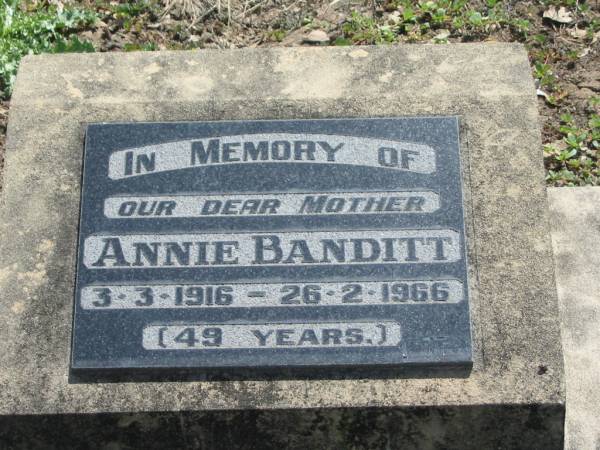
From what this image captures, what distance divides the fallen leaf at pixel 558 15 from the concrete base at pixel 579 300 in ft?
4.55

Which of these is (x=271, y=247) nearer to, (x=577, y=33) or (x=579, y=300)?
(x=579, y=300)

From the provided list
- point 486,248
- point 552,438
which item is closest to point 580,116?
point 486,248

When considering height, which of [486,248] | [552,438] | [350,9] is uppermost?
[350,9]

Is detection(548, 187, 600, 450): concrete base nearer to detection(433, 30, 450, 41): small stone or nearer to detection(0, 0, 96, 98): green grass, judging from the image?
detection(433, 30, 450, 41): small stone

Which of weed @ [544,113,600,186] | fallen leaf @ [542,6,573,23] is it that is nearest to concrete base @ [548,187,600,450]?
weed @ [544,113,600,186]

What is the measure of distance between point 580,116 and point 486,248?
5.41 ft

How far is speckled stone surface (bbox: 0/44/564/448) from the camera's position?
2.87 meters

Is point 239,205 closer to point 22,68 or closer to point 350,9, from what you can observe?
point 22,68

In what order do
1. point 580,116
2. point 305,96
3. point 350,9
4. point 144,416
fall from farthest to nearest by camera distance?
point 350,9
point 580,116
point 305,96
point 144,416

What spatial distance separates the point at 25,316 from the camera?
3.02 m

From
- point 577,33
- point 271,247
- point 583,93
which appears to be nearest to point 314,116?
point 271,247

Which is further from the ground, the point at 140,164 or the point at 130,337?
the point at 140,164

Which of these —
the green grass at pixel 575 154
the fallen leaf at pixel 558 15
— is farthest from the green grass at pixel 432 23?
the green grass at pixel 575 154

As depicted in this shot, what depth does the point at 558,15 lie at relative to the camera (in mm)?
4758
